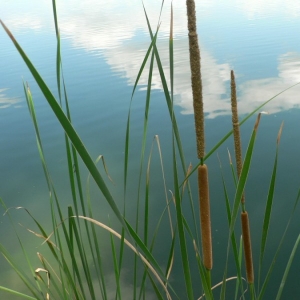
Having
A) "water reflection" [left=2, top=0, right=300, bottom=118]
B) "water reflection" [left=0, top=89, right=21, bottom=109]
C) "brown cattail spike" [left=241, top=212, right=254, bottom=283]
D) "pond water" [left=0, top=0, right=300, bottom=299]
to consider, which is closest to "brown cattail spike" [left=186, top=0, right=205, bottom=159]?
"brown cattail spike" [left=241, top=212, right=254, bottom=283]

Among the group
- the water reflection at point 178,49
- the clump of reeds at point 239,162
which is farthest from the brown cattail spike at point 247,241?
the water reflection at point 178,49

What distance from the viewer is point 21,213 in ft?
6.72

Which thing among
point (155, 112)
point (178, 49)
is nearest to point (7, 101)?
point (155, 112)

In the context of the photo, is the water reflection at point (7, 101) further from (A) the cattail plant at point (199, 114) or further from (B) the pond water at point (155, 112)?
(A) the cattail plant at point (199, 114)

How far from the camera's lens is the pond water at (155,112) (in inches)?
76.1

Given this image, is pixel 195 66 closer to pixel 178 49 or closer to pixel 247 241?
pixel 247 241

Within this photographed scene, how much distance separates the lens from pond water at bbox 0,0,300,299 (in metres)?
1.93

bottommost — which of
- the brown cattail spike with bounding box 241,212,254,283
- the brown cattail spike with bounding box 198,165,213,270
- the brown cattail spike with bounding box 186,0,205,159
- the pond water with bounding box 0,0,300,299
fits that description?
the pond water with bounding box 0,0,300,299

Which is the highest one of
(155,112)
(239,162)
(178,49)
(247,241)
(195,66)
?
(195,66)

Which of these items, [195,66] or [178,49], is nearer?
[195,66]

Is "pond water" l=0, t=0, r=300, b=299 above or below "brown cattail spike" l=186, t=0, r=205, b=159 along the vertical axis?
below

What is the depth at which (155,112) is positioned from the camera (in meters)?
3.02

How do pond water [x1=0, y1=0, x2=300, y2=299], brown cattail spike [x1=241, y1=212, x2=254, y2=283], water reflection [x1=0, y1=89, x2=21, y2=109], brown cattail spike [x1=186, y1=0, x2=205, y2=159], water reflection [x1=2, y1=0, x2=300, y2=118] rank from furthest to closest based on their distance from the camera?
water reflection [x1=0, y1=89, x2=21, y2=109]
water reflection [x1=2, y1=0, x2=300, y2=118]
pond water [x1=0, y1=0, x2=300, y2=299]
brown cattail spike [x1=241, y1=212, x2=254, y2=283]
brown cattail spike [x1=186, y1=0, x2=205, y2=159]

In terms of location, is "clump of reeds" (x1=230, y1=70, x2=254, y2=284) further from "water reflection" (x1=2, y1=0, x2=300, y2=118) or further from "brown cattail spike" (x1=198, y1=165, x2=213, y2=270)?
"water reflection" (x1=2, y1=0, x2=300, y2=118)
